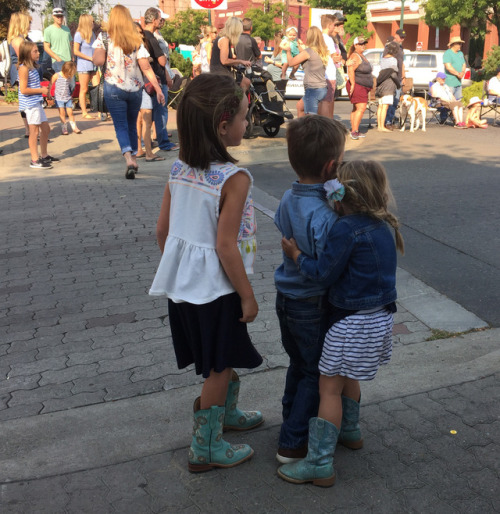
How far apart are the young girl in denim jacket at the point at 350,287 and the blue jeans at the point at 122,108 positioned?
623 centimetres

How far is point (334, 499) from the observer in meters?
2.65

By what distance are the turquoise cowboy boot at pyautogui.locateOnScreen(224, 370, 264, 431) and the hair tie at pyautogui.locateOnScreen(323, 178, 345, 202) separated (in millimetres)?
978

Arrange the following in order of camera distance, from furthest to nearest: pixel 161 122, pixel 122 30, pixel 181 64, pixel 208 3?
1. pixel 181 64
2. pixel 208 3
3. pixel 161 122
4. pixel 122 30

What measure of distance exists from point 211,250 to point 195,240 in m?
0.07

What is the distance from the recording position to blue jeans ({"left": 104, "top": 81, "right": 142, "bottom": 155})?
8383 millimetres

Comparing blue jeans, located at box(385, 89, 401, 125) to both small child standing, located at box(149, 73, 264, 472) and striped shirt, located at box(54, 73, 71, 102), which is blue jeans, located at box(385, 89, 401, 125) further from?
small child standing, located at box(149, 73, 264, 472)

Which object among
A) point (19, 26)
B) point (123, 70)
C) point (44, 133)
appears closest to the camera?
point (123, 70)

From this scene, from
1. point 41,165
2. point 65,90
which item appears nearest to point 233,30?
point 65,90

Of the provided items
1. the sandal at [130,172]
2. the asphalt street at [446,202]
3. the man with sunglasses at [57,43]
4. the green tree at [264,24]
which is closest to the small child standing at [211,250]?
the asphalt street at [446,202]

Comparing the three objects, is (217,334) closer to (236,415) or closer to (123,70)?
(236,415)

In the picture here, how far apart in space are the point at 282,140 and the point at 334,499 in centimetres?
992

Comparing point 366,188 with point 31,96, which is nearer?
point 366,188

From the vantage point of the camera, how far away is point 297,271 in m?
2.72

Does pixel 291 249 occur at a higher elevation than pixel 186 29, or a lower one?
lower
